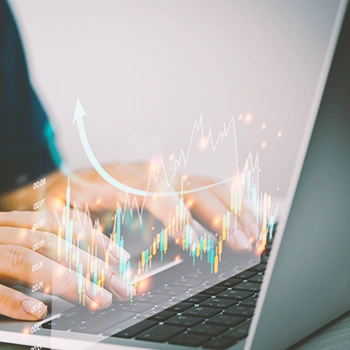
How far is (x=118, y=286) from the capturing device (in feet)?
1.91

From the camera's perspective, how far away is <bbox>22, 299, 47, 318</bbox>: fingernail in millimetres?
543

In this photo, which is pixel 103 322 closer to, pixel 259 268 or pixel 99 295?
pixel 99 295

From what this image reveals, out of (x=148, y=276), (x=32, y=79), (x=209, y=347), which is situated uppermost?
(x=32, y=79)

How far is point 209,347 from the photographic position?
17.7 inches

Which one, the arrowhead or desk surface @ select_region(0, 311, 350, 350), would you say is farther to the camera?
the arrowhead

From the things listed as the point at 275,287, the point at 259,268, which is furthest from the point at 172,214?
the point at 275,287

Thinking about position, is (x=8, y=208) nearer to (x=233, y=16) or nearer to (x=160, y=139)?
(x=160, y=139)

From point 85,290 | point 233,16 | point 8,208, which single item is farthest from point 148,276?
point 233,16

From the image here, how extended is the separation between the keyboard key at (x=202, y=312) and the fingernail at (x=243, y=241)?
146 mm

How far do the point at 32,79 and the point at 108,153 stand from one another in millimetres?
128

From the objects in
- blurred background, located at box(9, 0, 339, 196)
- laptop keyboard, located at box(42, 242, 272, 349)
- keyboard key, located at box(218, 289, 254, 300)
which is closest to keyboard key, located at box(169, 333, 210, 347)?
laptop keyboard, located at box(42, 242, 272, 349)

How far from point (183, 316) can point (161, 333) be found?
0.14ft

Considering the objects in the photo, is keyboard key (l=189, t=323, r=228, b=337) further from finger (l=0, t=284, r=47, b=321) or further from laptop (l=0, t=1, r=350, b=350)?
finger (l=0, t=284, r=47, b=321)

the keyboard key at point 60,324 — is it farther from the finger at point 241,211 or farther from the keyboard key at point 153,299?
the finger at point 241,211
